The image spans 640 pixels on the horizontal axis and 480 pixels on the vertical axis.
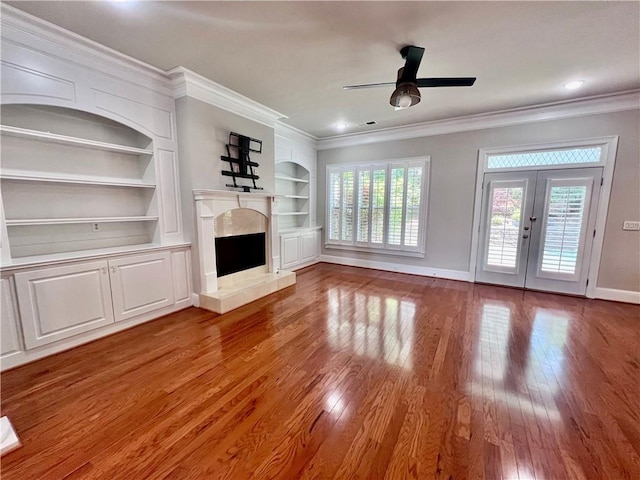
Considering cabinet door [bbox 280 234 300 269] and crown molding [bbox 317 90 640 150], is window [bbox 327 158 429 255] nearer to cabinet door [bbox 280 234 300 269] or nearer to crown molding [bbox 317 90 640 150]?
crown molding [bbox 317 90 640 150]

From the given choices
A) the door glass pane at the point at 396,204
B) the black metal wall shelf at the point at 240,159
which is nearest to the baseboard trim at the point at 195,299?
the black metal wall shelf at the point at 240,159

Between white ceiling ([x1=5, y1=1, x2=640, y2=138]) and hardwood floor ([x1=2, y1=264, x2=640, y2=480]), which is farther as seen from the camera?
white ceiling ([x1=5, y1=1, x2=640, y2=138])

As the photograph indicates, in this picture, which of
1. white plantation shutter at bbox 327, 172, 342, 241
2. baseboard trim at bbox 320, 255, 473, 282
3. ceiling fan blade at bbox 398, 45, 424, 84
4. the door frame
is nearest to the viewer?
ceiling fan blade at bbox 398, 45, 424, 84

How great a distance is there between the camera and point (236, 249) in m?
4.18

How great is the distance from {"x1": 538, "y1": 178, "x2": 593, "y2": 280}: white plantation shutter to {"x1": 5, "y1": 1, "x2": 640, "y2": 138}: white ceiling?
1.30 meters

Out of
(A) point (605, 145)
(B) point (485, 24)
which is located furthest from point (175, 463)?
(A) point (605, 145)

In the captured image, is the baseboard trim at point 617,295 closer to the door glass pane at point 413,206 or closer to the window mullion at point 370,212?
the door glass pane at point 413,206

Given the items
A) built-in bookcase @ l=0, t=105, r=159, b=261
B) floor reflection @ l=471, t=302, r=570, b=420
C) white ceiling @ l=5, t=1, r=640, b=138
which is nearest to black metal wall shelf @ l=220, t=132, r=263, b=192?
white ceiling @ l=5, t=1, r=640, b=138

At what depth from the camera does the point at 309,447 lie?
5.17 feet

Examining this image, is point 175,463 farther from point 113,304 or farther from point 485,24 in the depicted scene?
point 485,24

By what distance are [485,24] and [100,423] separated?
4.21 meters

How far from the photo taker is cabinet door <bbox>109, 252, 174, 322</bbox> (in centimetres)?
294

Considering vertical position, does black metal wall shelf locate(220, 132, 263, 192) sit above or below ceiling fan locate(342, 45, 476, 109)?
below

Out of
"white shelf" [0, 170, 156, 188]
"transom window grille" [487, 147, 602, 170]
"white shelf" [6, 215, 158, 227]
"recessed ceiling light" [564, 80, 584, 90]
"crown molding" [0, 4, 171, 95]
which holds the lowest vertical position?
Answer: "white shelf" [6, 215, 158, 227]
